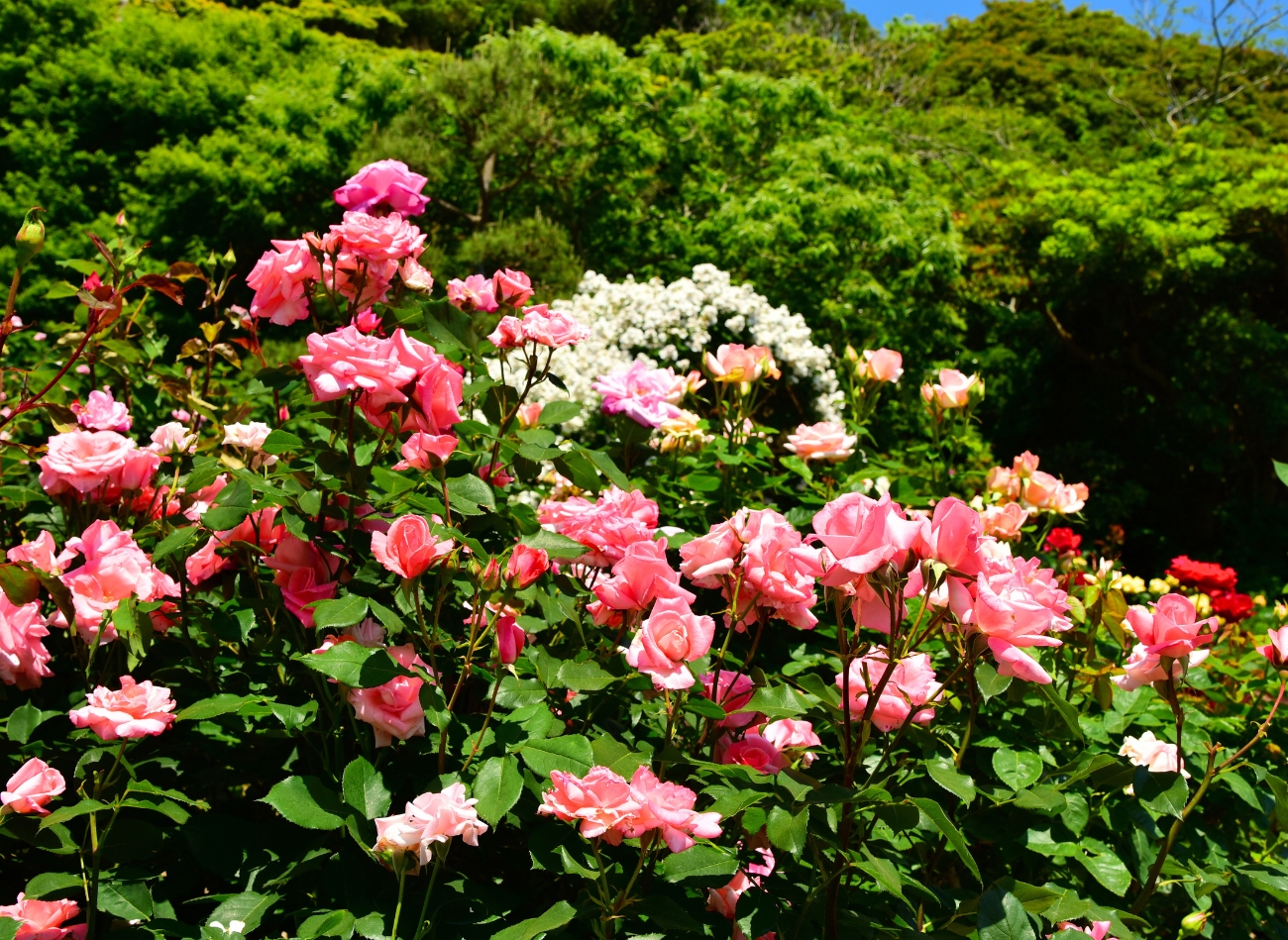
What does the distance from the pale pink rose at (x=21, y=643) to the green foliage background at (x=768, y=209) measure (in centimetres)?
546

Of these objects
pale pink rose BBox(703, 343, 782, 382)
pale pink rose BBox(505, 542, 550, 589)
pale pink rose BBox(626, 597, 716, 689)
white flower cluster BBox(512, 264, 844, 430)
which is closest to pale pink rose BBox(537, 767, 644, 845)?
pale pink rose BBox(626, 597, 716, 689)

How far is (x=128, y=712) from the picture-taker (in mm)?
1033

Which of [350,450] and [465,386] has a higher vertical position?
[465,386]

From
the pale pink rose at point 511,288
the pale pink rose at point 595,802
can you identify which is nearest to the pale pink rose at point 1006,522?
the pale pink rose at point 511,288

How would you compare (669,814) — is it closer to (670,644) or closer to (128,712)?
(670,644)

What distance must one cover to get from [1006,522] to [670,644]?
838 mm

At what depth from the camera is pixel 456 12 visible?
17719mm

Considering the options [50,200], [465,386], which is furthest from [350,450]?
[50,200]

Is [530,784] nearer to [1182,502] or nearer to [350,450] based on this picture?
[350,450]

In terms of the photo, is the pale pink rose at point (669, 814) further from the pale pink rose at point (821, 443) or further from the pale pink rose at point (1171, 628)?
the pale pink rose at point (821, 443)

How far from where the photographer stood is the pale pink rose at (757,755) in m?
1.16

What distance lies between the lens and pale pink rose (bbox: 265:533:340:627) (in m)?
1.19

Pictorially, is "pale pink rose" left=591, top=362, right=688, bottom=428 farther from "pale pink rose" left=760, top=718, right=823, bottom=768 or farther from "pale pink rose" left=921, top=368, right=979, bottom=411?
"pale pink rose" left=760, top=718, right=823, bottom=768

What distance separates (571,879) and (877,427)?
5.74 m
